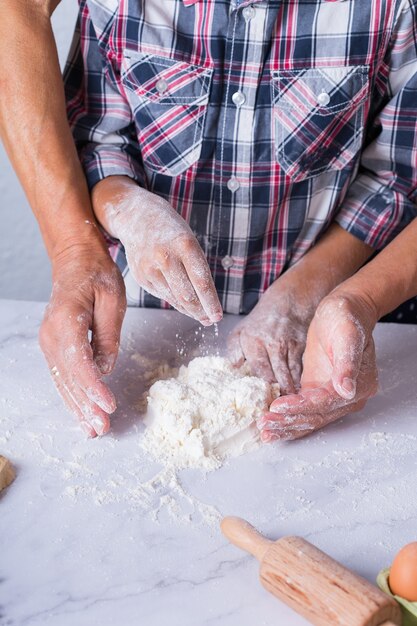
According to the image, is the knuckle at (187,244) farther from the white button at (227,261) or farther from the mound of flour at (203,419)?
the white button at (227,261)

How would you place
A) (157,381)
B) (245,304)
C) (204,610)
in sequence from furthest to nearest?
(245,304)
(157,381)
(204,610)

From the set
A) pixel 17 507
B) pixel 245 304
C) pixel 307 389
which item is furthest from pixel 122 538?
pixel 245 304

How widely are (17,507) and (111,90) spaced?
0.82m

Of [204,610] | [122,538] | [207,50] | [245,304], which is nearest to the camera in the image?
[204,610]

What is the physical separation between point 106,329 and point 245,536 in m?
0.46

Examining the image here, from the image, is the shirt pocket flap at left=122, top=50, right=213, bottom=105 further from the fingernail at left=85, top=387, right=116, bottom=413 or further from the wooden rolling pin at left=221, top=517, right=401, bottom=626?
the wooden rolling pin at left=221, top=517, right=401, bottom=626

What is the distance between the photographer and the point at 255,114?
149 centimetres

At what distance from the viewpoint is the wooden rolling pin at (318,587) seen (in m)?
0.86

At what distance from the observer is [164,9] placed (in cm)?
145

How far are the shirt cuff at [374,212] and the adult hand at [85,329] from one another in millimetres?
511

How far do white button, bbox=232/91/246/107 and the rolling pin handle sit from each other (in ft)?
2.55

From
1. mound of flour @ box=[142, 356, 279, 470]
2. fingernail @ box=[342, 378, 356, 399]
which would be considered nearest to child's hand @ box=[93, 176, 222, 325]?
mound of flour @ box=[142, 356, 279, 470]

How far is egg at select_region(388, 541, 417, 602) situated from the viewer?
0.89 m

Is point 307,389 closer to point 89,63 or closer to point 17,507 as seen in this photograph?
point 17,507
